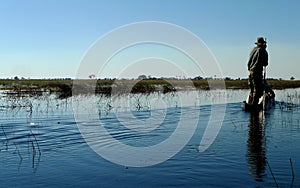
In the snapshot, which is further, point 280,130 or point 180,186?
point 280,130

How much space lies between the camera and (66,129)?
15.2m

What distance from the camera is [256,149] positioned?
1070 cm

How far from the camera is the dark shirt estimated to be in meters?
20.8

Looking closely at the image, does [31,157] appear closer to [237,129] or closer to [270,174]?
[270,174]

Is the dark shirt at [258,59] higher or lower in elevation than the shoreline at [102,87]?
higher

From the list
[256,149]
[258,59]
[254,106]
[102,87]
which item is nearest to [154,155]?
[256,149]

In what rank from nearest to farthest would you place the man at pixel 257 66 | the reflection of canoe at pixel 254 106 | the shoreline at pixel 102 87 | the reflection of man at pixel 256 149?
the reflection of man at pixel 256 149 < the man at pixel 257 66 < the reflection of canoe at pixel 254 106 < the shoreline at pixel 102 87

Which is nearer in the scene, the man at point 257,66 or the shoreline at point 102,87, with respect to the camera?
the man at point 257,66

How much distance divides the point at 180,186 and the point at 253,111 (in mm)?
14769

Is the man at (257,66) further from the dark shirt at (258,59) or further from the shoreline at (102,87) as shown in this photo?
the shoreline at (102,87)

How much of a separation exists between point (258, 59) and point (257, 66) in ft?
1.47

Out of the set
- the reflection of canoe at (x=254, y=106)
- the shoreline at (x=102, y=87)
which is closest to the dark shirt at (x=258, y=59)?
the reflection of canoe at (x=254, y=106)

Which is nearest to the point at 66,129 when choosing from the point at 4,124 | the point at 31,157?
the point at 4,124

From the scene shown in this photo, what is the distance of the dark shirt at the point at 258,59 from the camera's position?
20.8 metres
